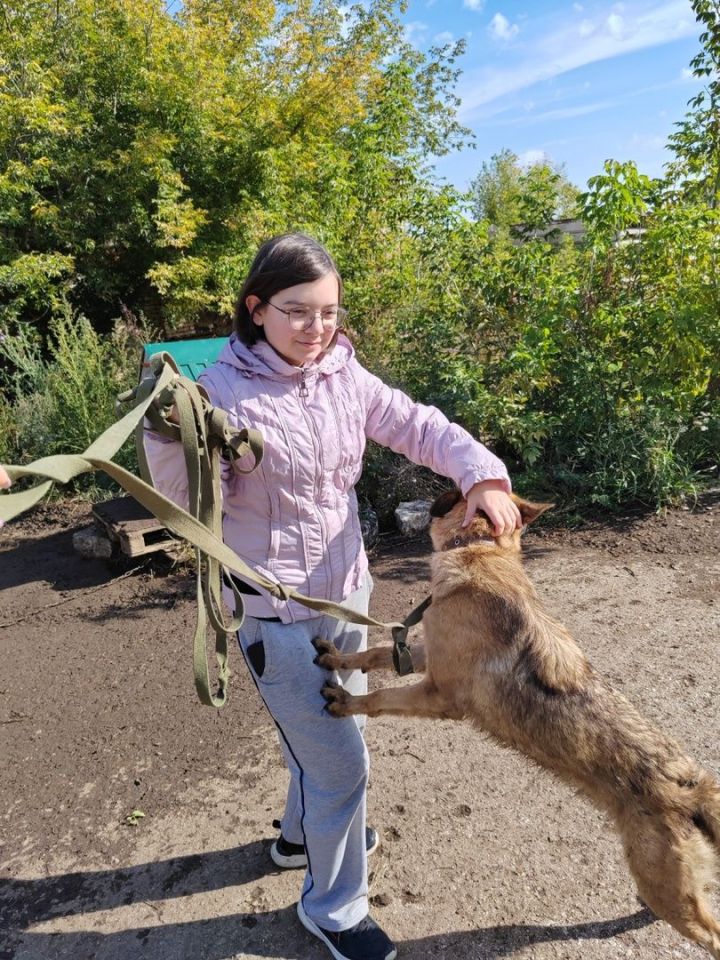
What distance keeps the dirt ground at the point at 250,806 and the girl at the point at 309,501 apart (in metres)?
0.46

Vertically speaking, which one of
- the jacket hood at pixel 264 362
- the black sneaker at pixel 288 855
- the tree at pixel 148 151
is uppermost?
the tree at pixel 148 151

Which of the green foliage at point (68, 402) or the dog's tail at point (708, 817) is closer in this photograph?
the dog's tail at point (708, 817)

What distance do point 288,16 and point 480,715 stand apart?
13.4 metres

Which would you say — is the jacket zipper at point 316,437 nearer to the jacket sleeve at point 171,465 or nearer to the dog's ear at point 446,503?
the jacket sleeve at point 171,465

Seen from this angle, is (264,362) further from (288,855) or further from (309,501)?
(288,855)

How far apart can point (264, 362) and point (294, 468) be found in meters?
0.38

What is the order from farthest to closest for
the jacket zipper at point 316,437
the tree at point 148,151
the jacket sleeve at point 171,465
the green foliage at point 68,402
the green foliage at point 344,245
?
the tree at point 148,151, the green foliage at point 68,402, the green foliage at point 344,245, the jacket zipper at point 316,437, the jacket sleeve at point 171,465

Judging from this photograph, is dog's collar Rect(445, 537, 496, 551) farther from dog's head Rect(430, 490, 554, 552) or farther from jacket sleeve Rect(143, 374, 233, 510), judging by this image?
jacket sleeve Rect(143, 374, 233, 510)

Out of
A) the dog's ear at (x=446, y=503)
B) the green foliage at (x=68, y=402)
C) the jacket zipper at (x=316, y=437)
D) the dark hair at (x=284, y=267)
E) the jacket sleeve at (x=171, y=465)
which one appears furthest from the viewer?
the green foliage at (x=68, y=402)

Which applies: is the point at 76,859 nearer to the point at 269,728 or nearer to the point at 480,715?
the point at 269,728

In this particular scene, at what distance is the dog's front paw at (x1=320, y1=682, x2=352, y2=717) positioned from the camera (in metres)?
2.29

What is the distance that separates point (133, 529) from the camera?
559 centimetres

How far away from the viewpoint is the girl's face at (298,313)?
2119 mm

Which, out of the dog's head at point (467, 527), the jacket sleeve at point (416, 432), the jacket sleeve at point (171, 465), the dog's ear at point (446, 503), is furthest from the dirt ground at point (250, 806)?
the jacket sleeve at point (171, 465)
